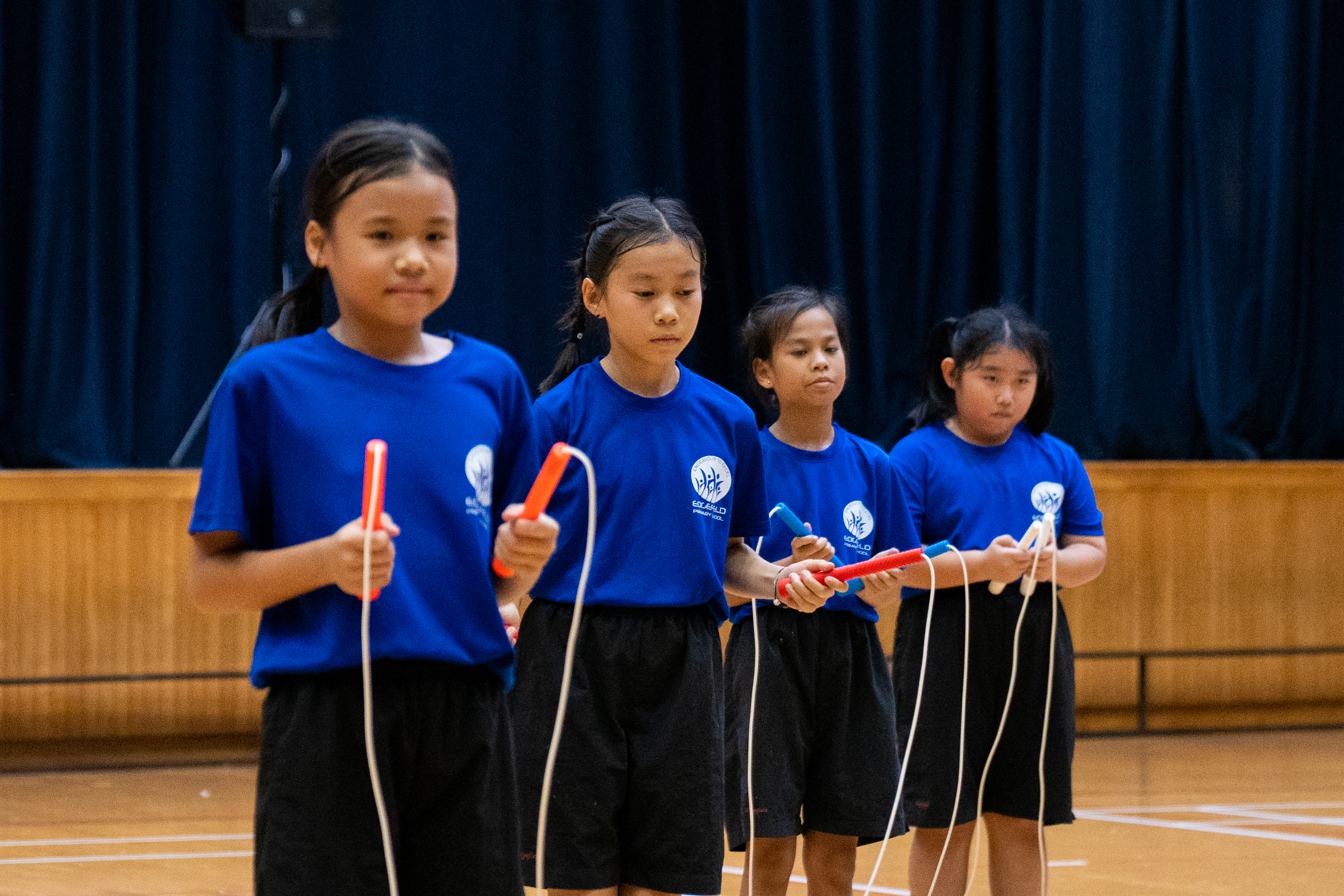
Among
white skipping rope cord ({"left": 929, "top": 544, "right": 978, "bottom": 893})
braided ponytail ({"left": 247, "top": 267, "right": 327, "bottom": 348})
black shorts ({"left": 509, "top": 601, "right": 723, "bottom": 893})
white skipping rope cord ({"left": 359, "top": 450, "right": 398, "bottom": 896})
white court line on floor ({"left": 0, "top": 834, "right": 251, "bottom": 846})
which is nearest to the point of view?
white skipping rope cord ({"left": 359, "top": 450, "right": 398, "bottom": 896})

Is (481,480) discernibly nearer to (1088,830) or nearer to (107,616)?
(1088,830)

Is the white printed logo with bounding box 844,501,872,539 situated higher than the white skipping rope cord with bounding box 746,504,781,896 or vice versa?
the white printed logo with bounding box 844,501,872,539

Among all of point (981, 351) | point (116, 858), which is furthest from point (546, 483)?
point (116, 858)

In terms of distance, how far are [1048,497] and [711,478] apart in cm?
94

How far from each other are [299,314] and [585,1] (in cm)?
418

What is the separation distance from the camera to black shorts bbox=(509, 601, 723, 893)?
1.94 metres

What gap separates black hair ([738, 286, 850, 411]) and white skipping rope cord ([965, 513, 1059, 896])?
44cm

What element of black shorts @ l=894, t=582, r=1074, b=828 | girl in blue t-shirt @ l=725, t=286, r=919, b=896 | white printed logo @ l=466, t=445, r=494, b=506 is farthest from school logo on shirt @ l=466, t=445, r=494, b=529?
black shorts @ l=894, t=582, r=1074, b=828

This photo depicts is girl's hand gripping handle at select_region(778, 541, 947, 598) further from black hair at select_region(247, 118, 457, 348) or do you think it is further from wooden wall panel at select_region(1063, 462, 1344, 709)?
wooden wall panel at select_region(1063, 462, 1344, 709)

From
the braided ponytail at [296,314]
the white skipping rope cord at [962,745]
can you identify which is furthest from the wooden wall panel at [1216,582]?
the braided ponytail at [296,314]

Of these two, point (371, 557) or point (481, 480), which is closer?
point (371, 557)

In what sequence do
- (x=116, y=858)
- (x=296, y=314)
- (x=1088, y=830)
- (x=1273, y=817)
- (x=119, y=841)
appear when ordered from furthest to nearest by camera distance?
(x=1273, y=817) → (x=1088, y=830) → (x=119, y=841) → (x=116, y=858) → (x=296, y=314)

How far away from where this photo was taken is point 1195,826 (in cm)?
377

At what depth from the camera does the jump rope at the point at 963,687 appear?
7.56 feet
